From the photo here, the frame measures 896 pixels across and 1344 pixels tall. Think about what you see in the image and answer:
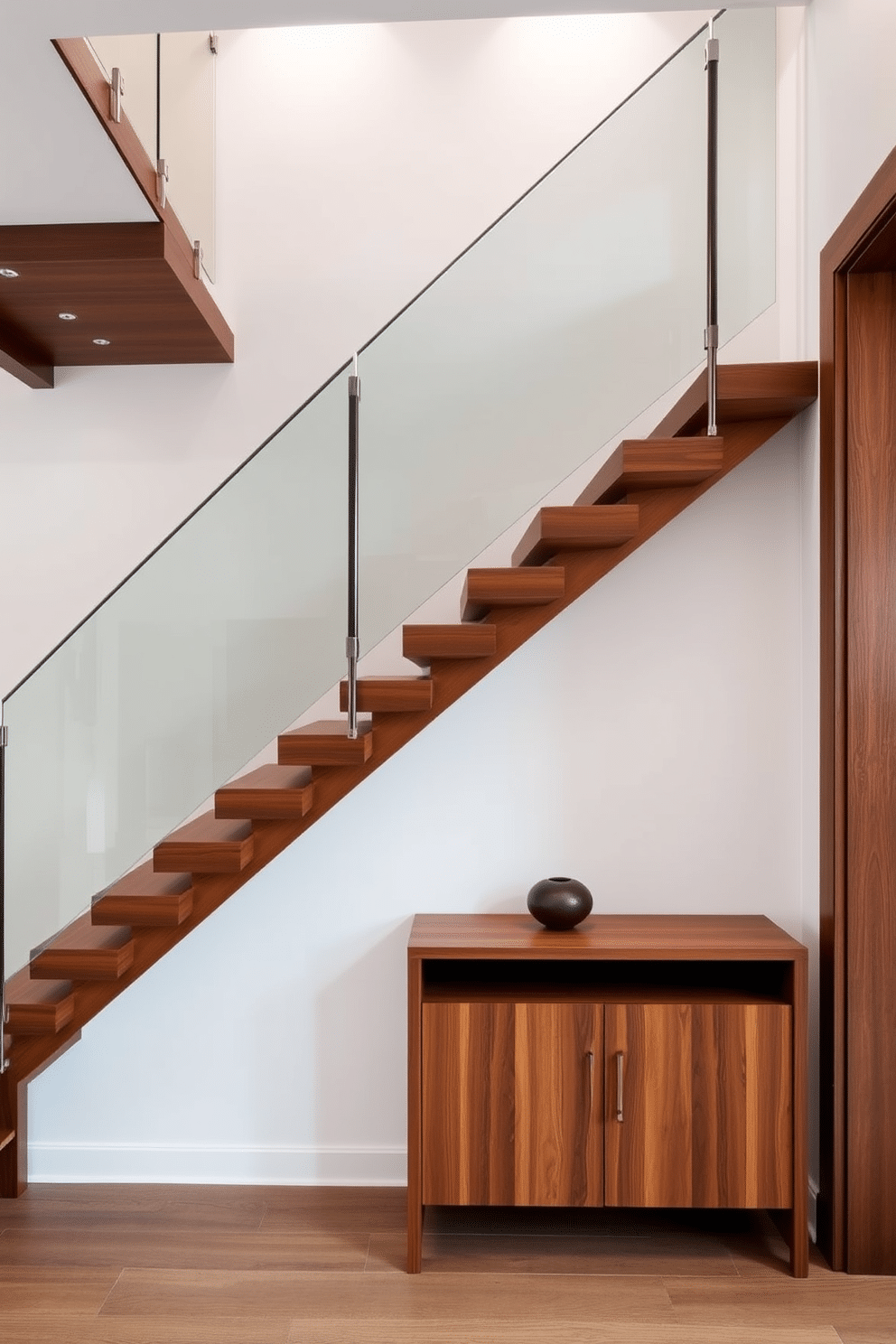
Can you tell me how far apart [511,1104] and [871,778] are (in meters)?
1.41

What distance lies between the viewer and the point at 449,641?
→ 125 inches

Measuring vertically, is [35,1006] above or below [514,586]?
below

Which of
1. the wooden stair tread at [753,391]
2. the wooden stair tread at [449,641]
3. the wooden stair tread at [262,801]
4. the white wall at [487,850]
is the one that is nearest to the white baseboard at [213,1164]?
the white wall at [487,850]

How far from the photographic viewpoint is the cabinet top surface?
3.09m

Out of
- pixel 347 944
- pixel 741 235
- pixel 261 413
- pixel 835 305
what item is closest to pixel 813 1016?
pixel 347 944

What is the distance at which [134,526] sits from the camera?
158 inches

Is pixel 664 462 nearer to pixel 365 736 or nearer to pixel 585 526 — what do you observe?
pixel 585 526

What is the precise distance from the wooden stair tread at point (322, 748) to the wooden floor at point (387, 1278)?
1.48 meters

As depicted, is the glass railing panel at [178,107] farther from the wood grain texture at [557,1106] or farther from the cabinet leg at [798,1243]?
the cabinet leg at [798,1243]

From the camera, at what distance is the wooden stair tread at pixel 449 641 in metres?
3.14

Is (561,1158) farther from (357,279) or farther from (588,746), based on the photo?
(357,279)

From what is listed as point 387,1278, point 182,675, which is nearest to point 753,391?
point 182,675

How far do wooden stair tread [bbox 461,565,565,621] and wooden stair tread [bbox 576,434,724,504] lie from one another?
1.13 feet

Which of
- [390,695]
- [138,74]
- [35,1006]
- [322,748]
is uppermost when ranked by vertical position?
[138,74]
